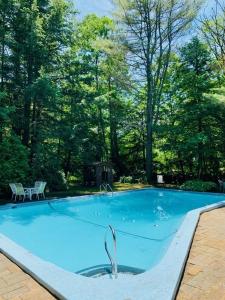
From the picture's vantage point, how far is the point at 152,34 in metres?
17.7

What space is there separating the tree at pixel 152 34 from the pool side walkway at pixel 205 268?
12.5 metres

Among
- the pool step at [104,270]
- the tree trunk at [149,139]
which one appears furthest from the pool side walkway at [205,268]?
the tree trunk at [149,139]

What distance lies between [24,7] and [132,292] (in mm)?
13881

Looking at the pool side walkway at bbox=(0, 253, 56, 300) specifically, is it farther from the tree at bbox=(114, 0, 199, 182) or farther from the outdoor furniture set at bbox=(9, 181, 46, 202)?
the tree at bbox=(114, 0, 199, 182)

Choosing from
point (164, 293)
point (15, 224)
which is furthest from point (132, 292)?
point (15, 224)

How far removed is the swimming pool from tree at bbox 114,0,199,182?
6382 millimetres

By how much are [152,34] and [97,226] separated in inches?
558

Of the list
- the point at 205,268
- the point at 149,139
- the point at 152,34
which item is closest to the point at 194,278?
the point at 205,268

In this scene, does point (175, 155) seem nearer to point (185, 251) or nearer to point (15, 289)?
point (185, 251)

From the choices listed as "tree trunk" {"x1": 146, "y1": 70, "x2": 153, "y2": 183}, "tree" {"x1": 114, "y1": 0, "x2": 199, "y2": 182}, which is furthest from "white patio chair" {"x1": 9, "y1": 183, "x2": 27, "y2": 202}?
"tree" {"x1": 114, "y1": 0, "x2": 199, "y2": 182}

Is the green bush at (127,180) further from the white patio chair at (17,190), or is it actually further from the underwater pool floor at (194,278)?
the underwater pool floor at (194,278)

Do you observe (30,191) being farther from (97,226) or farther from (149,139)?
(149,139)

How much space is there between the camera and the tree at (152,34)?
55.9 feet

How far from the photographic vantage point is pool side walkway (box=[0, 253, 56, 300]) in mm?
2789
